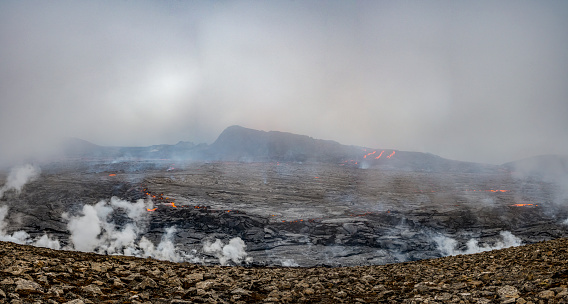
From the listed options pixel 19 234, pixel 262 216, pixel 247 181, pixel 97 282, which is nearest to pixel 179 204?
pixel 262 216

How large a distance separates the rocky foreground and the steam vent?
0.13 feet

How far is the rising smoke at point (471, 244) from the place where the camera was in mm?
26691

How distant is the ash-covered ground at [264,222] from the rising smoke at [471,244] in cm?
11

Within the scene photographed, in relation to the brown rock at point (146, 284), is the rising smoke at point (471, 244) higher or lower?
lower

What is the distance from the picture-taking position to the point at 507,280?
6586mm

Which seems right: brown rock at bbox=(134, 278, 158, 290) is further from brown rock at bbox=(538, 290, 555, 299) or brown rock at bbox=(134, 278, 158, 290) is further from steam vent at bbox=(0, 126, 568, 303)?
brown rock at bbox=(538, 290, 555, 299)

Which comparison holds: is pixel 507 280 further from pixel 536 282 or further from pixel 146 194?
pixel 146 194

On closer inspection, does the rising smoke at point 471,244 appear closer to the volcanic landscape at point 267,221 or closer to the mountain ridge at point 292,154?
the volcanic landscape at point 267,221

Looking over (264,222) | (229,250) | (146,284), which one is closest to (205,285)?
(146,284)

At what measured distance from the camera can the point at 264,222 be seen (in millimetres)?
30453

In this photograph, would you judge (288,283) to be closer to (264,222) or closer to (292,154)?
(264,222)

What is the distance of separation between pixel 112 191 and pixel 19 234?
15400 millimetres

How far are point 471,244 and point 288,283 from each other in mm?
28051

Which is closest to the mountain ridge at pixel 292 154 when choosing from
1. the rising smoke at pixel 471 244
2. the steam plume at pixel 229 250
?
the rising smoke at pixel 471 244
